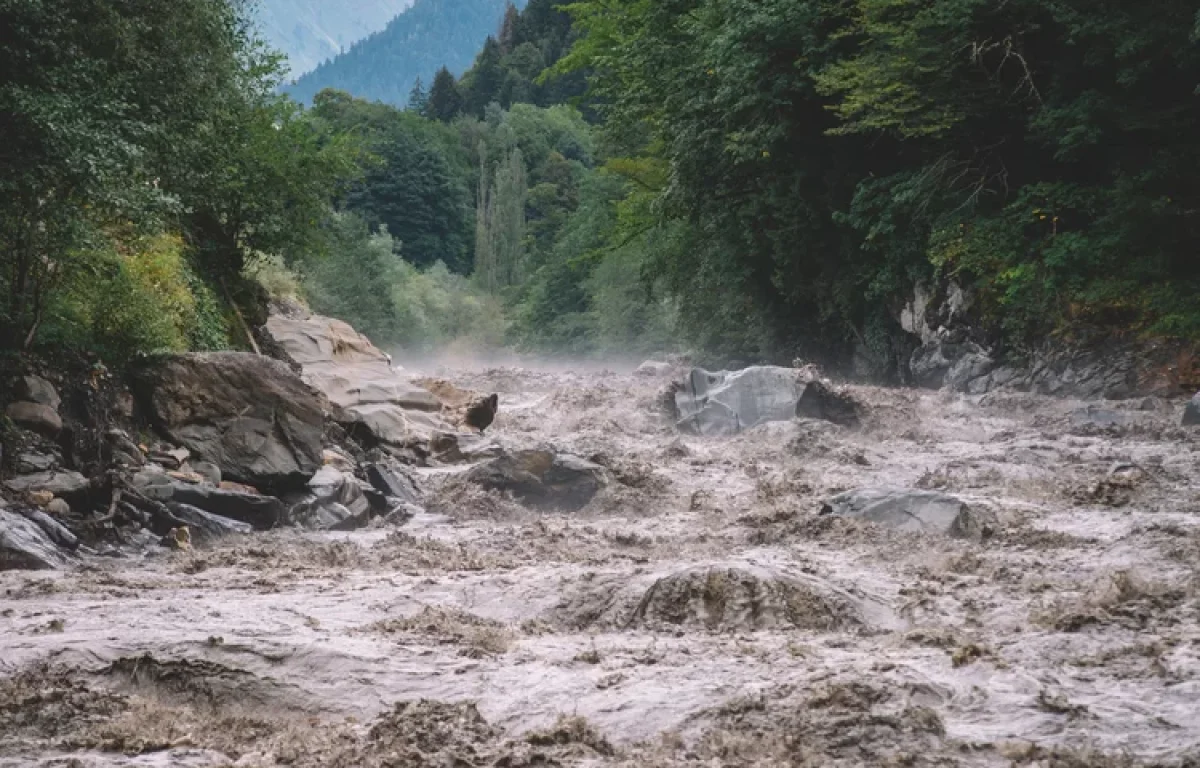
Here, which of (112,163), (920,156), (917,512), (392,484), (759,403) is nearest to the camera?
(917,512)

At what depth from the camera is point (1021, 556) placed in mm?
7781

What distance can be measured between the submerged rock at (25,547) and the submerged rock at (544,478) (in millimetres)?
4810

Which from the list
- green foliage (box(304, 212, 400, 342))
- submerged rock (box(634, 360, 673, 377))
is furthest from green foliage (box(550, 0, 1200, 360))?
green foliage (box(304, 212, 400, 342))

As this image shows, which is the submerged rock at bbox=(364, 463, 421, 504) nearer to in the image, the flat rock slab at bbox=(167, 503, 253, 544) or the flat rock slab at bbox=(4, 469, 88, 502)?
the flat rock slab at bbox=(167, 503, 253, 544)

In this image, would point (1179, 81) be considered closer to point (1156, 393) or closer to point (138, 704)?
point (1156, 393)

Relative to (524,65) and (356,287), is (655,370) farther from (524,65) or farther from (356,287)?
(524,65)

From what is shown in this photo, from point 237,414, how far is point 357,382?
6080 millimetres

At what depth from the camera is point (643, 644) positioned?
584cm

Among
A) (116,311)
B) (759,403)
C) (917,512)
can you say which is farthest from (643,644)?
(759,403)

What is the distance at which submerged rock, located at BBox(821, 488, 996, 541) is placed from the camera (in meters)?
8.69

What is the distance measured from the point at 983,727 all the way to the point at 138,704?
11.4 feet

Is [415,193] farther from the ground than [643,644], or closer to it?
farther from the ground

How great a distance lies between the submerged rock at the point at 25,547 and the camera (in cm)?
811

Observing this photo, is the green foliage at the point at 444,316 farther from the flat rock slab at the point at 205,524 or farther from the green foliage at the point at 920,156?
the flat rock slab at the point at 205,524
